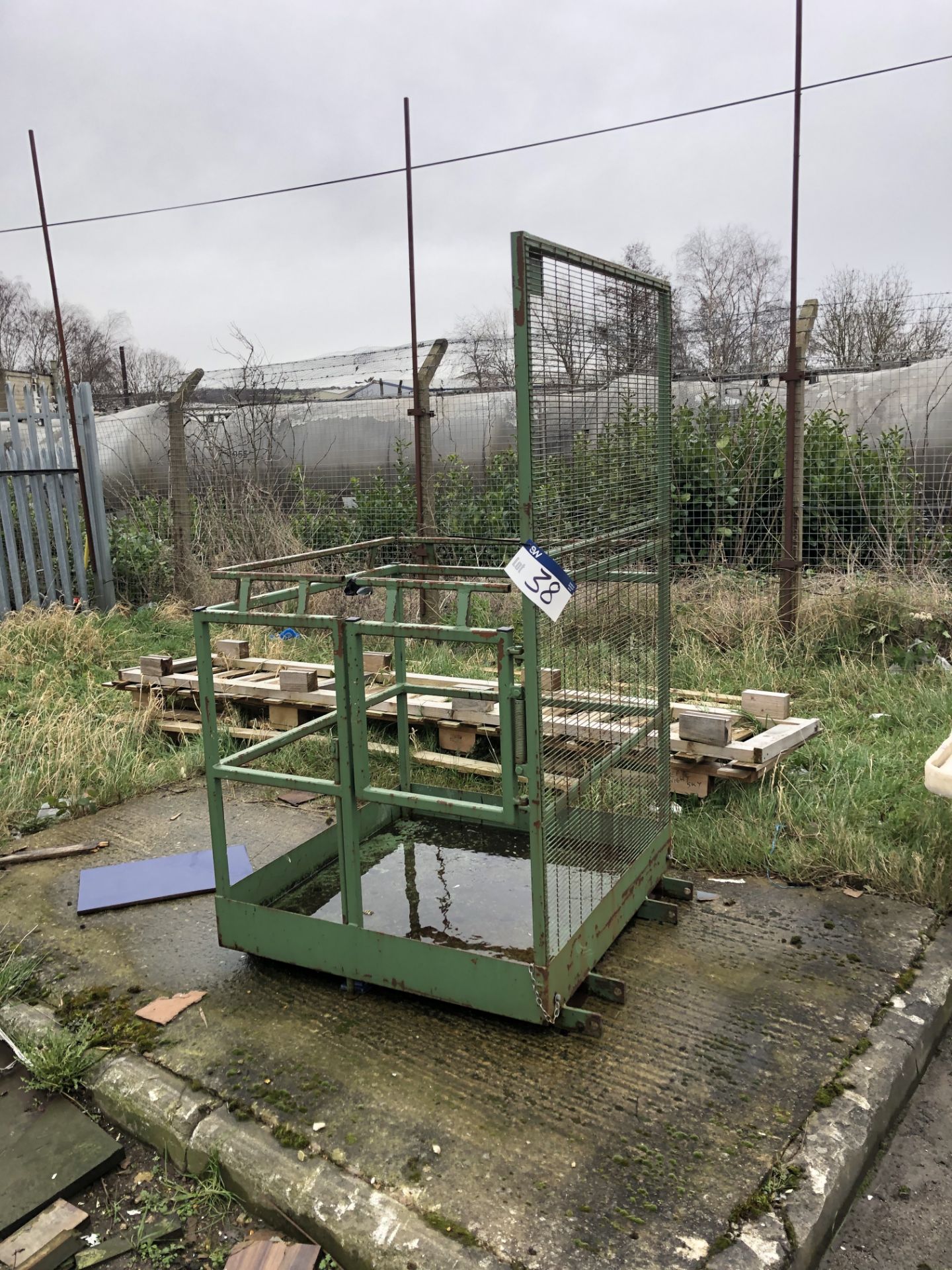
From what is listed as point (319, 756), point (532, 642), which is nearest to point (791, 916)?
point (532, 642)

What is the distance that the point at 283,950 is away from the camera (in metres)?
2.93

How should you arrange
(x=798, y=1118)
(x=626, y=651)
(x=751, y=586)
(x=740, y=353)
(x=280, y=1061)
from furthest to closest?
(x=740, y=353)
(x=751, y=586)
(x=626, y=651)
(x=280, y=1061)
(x=798, y=1118)

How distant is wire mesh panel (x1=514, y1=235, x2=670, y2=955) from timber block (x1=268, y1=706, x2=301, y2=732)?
206 centimetres

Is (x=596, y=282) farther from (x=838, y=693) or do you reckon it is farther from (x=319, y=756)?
(x=838, y=693)

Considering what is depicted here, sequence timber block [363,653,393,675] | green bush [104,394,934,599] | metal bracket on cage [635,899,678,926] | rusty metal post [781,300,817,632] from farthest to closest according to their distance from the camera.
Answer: green bush [104,394,934,599], rusty metal post [781,300,817,632], timber block [363,653,393,675], metal bracket on cage [635,899,678,926]

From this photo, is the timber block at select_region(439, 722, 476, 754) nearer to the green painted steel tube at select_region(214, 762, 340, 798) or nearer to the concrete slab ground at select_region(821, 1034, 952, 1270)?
the green painted steel tube at select_region(214, 762, 340, 798)

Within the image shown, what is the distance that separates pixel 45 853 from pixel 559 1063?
103 inches

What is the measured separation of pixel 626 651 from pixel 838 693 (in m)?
2.55

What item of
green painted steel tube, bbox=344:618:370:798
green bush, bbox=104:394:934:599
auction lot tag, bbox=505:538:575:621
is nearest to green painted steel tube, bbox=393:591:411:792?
green painted steel tube, bbox=344:618:370:798

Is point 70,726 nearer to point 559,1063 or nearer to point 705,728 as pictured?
point 705,728

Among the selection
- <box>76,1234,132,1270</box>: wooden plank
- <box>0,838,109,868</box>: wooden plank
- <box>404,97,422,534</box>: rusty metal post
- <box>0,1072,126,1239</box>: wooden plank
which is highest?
<box>404,97,422,534</box>: rusty metal post


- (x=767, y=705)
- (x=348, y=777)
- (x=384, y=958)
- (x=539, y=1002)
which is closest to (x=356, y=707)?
(x=348, y=777)

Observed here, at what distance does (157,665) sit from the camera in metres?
5.51

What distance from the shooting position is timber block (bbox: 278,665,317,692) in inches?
186
